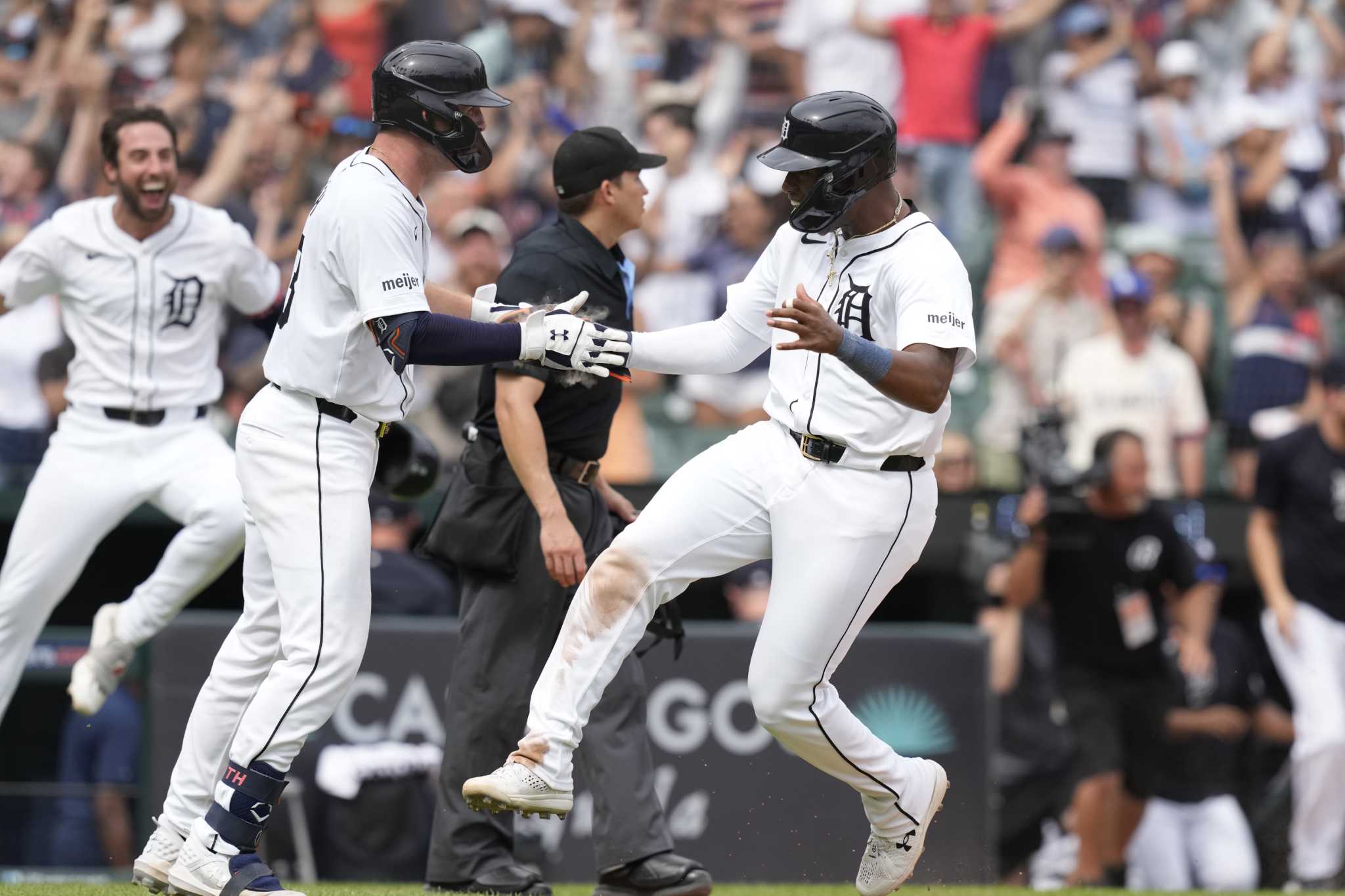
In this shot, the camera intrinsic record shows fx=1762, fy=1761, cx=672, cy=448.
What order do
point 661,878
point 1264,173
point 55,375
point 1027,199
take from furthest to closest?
point 1264,173 < point 1027,199 < point 55,375 < point 661,878

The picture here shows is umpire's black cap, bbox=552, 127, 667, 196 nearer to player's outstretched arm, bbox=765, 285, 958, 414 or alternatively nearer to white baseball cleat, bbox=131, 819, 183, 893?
player's outstretched arm, bbox=765, 285, 958, 414

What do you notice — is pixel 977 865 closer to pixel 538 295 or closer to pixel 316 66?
pixel 538 295

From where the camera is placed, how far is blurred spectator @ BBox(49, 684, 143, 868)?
25.4 ft

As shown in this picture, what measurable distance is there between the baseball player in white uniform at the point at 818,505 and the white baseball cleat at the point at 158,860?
41.9 inches

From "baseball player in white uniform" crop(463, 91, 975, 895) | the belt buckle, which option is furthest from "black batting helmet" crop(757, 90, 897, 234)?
the belt buckle

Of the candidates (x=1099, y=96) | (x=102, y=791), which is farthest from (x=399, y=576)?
(x=1099, y=96)

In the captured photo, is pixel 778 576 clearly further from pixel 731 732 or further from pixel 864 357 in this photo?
pixel 731 732

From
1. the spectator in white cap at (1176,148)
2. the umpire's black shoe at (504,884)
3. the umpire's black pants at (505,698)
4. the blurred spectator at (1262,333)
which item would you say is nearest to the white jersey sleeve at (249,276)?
the umpire's black pants at (505,698)

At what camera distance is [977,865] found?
7.49m

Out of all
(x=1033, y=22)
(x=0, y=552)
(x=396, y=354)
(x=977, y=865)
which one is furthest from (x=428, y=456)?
(x=1033, y=22)

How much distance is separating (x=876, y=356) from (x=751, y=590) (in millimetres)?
4308

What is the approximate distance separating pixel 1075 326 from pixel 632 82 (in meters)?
2.99

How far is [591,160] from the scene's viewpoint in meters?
5.59

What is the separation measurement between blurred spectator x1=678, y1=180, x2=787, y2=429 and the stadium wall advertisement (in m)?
1.87
